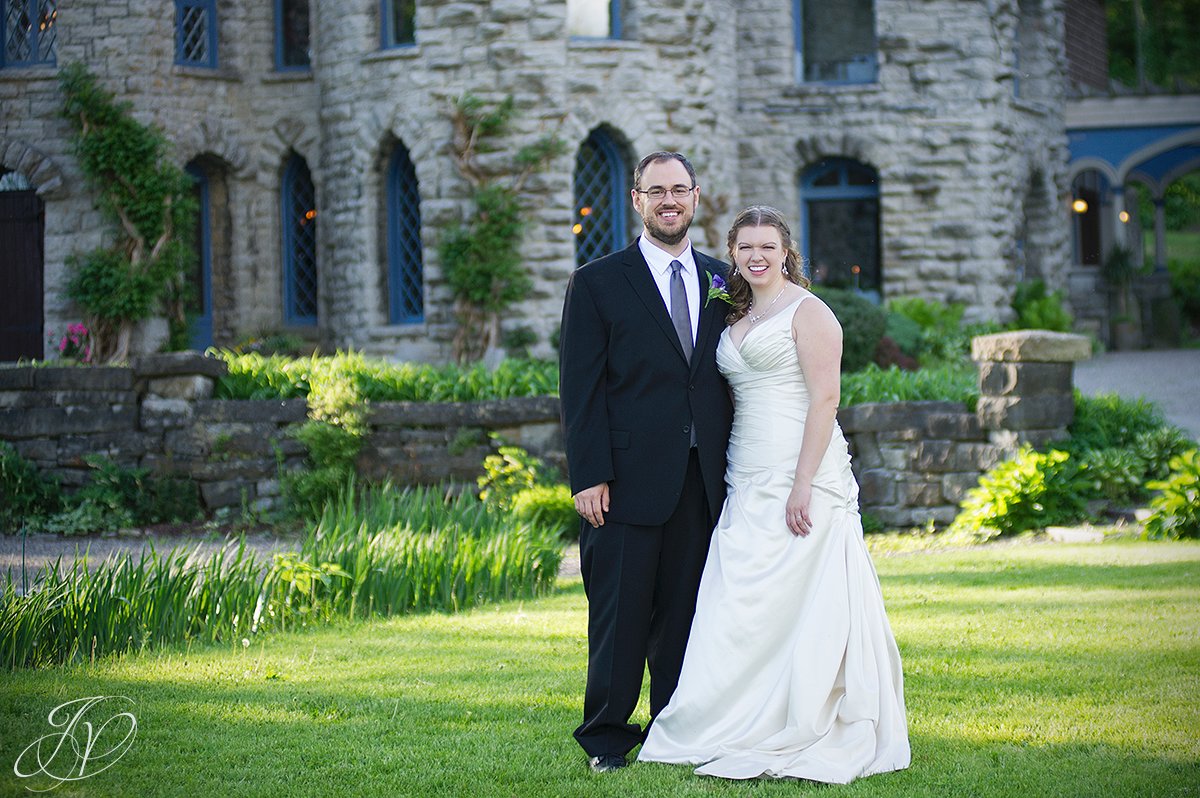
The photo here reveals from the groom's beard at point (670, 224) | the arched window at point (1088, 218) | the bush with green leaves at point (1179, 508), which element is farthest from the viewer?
the arched window at point (1088, 218)

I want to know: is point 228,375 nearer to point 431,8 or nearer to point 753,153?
point 431,8

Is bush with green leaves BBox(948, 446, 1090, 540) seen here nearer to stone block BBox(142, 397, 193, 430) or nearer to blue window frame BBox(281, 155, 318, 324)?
stone block BBox(142, 397, 193, 430)

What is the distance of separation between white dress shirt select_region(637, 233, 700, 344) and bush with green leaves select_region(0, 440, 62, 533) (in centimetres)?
738

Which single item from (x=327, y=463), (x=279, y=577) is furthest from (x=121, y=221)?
(x=279, y=577)

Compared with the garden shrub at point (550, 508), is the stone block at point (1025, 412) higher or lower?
higher

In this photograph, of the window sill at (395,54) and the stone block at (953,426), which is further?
the window sill at (395,54)

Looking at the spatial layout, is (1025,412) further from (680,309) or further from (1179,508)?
(680,309)

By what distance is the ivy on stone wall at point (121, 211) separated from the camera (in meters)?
15.5

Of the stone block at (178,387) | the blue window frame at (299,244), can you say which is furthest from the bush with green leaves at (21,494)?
the blue window frame at (299,244)

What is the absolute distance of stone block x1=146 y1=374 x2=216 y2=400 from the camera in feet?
35.5

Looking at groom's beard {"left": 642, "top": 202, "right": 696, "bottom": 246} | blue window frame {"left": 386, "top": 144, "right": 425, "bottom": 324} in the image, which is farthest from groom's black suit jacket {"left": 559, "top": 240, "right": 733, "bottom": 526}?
blue window frame {"left": 386, "top": 144, "right": 425, "bottom": 324}

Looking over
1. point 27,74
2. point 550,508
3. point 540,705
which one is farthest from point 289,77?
point 540,705

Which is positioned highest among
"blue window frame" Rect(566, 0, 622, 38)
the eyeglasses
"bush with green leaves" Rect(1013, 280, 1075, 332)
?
"blue window frame" Rect(566, 0, 622, 38)

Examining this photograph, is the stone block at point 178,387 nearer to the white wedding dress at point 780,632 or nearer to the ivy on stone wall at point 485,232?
the ivy on stone wall at point 485,232
